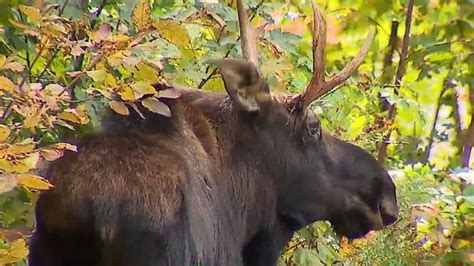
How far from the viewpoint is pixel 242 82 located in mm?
2672

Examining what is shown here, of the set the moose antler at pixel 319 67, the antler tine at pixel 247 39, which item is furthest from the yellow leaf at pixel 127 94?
the antler tine at pixel 247 39

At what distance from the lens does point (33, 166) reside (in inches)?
90.5

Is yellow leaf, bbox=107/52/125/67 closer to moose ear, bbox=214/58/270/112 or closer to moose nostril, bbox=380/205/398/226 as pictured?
moose ear, bbox=214/58/270/112

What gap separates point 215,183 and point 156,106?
11.0 inches

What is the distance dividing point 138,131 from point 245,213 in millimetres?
450

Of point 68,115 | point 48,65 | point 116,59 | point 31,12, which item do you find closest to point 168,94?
point 116,59

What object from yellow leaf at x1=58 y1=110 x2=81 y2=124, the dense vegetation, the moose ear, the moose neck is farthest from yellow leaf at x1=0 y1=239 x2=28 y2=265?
the moose ear

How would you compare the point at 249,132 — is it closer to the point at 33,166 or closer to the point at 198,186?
the point at 198,186

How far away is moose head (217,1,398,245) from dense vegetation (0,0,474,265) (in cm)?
26

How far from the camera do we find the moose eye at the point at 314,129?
2969mm

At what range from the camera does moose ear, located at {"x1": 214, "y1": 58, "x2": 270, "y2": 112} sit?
2.64m

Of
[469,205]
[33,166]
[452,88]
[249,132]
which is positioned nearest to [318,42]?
[249,132]

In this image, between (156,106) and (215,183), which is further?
(215,183)

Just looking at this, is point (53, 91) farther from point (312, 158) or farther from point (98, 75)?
point (312, 158)
